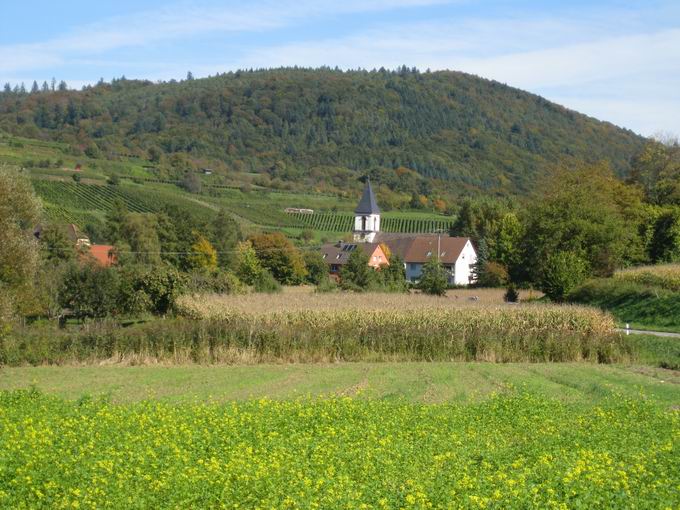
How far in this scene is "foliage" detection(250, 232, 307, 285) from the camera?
76375 millimetres

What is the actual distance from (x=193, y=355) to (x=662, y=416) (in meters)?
18.2

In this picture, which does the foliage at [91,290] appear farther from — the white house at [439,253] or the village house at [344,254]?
the white house at [439,253]

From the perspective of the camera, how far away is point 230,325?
97.8ft

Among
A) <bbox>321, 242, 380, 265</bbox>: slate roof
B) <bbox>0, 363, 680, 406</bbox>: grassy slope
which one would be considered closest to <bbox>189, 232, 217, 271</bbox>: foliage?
<bbox>321, 242, 380, 265</bbox>: slate roof

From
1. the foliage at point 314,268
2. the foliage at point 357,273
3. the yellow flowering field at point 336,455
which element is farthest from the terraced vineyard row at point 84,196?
the yellow flowering field at point 336,455

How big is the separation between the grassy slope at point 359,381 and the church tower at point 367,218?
90.0 meters

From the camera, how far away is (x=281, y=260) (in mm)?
77000

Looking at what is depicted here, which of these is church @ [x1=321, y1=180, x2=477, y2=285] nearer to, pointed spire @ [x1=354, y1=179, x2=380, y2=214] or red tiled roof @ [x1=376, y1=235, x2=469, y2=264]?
red tiled roof @ [x1=376, y1=235, x2=469, y2=264]

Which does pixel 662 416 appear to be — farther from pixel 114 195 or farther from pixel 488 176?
pixel 488 176

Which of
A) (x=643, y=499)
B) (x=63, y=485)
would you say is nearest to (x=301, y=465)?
(x=63, y=485)

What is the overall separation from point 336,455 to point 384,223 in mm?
126584

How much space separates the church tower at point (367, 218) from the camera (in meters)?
118

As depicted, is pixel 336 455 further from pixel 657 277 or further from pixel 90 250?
pixel 90 250

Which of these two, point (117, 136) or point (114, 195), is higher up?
point (117, 136)
